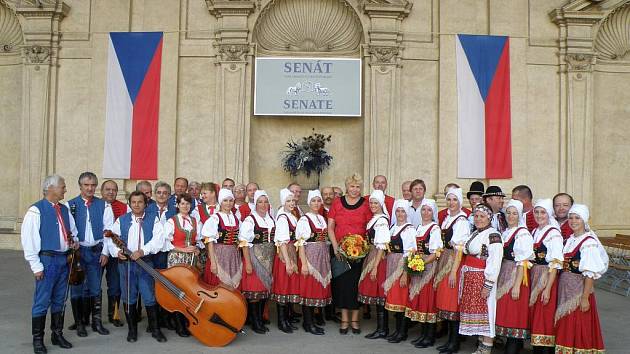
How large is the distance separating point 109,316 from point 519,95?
33.7 feet

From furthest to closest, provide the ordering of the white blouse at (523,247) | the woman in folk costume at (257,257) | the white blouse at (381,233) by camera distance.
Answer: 1. the woman in folk costume at (257,257)
2. the white blouse at (381,233)
3. the white blouse at (523,247)

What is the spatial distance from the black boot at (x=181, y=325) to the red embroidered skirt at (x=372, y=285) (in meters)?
2.02

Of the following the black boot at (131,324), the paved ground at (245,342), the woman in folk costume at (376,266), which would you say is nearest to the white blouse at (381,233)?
the woman in folk costume at (376,266)

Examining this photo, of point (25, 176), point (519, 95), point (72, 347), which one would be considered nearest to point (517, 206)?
point (72, 347)

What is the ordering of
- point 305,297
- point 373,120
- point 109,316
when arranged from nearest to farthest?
point 305,297, point 109,316, point 373,120

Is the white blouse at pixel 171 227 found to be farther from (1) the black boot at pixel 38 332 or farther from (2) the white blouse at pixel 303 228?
(1) the black boot at pixel 38 332

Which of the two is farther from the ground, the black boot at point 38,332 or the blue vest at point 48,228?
the blue vest at point 48,228

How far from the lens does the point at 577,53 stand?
13000mm

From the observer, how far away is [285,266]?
6582mm

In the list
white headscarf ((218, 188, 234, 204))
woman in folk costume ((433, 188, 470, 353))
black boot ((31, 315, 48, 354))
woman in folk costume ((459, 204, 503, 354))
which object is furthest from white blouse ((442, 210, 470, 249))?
black boot ((31, 315, 48, 354))

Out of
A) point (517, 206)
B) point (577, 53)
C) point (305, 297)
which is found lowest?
point (305, 297)

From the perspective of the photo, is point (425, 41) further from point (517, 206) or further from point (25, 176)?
point (25, 176)

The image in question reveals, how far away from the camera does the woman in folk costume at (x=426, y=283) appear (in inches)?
235

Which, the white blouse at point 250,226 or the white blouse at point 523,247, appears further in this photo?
the white blouse at point 250,226
